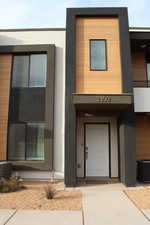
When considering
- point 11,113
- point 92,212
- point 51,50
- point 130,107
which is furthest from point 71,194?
point 51,50

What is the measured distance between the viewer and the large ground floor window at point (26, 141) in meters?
9.38

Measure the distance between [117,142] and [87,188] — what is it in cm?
278

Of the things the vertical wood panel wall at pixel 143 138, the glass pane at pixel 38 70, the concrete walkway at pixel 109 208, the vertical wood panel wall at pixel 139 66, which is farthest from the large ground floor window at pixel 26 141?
the vertical wood panel wall at pixel 139 66

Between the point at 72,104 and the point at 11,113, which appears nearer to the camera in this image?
the point at 72,104

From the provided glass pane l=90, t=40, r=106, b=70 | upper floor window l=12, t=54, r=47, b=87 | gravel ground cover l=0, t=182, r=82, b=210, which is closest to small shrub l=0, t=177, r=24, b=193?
gravel ground cover l=0, t=182, r=82, b=210

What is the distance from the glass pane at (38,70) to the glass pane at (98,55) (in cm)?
248

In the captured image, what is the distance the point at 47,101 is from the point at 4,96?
2.09 metres

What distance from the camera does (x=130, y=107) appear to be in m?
8.38

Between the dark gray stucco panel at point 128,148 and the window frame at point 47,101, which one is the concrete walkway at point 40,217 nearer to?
the dark gray stucco panel at point 128,148

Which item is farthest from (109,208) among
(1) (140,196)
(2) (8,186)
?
Answer: (2) (8,186)

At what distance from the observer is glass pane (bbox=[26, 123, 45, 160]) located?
30.7ft

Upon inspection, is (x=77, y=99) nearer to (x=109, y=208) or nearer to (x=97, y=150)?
(x=97, y=150)

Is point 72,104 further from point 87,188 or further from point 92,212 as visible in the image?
point 92,212

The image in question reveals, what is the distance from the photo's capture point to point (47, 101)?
31.3 feet
